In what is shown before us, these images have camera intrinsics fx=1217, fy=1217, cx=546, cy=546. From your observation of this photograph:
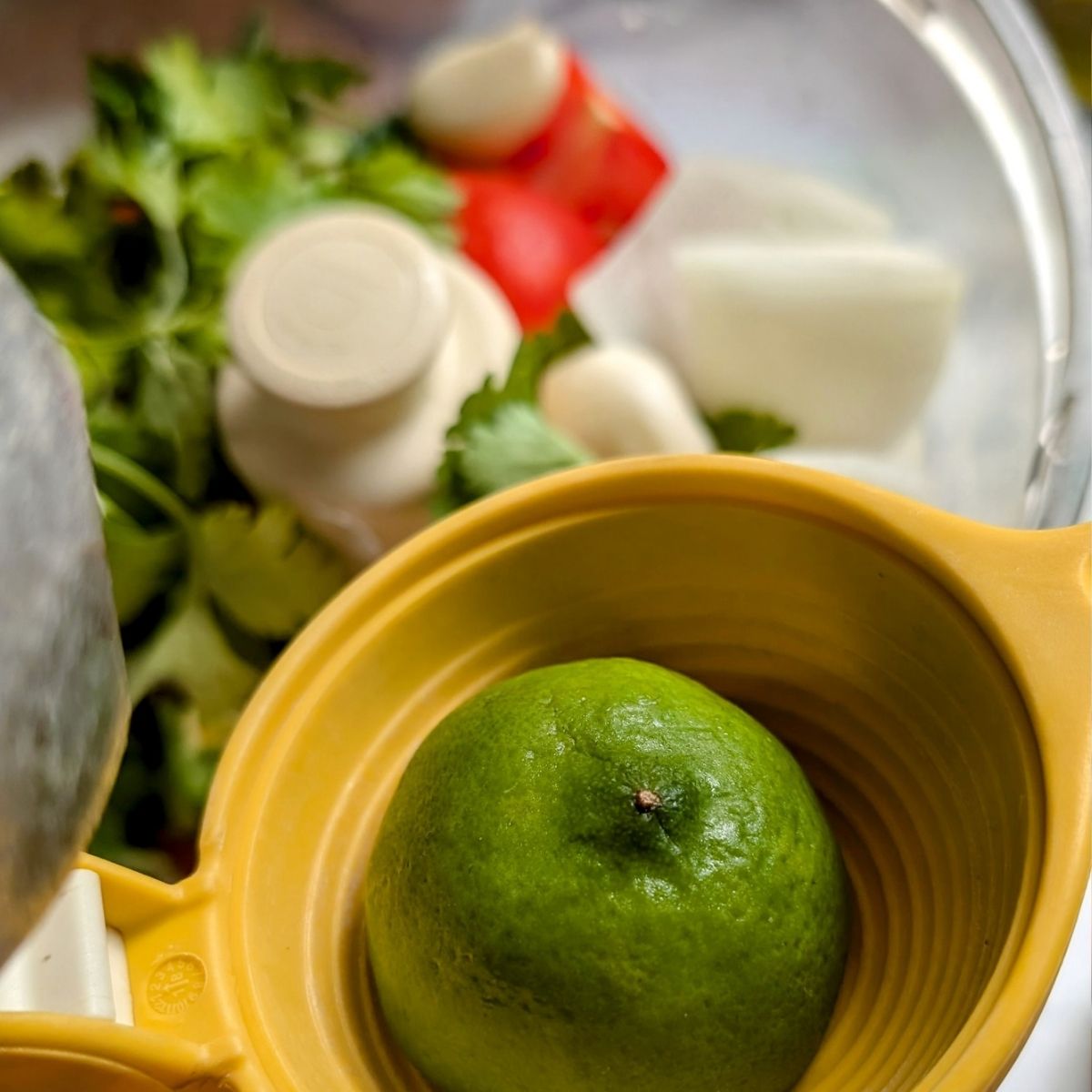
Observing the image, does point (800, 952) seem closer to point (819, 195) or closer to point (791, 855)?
point (791, 855)

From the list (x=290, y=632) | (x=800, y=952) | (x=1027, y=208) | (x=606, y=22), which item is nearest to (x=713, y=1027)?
(x=800, y=952)

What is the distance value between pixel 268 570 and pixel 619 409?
190 mm

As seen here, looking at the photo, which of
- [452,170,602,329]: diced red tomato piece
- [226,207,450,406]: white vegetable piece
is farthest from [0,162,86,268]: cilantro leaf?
[452,170,602,329]: diced red tomato piece

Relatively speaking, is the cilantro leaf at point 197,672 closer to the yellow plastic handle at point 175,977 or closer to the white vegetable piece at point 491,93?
the yellow plastic handle at point 175,977

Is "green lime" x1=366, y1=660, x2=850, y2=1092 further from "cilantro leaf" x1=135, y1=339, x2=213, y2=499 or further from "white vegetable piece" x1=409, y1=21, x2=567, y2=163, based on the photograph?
"white vegetable piece" x1=409, y1=21, x2=567, y2=163

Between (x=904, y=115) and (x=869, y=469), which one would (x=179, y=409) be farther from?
(x=904, y=115)

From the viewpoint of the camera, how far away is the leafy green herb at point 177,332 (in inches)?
22.9

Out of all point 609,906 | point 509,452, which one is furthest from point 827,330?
point 609,906

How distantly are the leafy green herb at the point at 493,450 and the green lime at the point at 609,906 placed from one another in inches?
7.6

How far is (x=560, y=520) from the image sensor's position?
15.2 inches

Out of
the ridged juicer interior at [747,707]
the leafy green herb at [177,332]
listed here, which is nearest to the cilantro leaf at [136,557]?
the leafy green herb at [177,332]

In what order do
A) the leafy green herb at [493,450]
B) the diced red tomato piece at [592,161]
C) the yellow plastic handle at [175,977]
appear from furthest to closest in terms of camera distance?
the diced red tomato piece at [592,161] → the leafy green herb at [493,450] → the yellow plastic handle at [175,977]

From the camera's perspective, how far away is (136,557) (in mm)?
588

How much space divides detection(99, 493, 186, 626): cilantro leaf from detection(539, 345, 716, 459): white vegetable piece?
0.66ft
